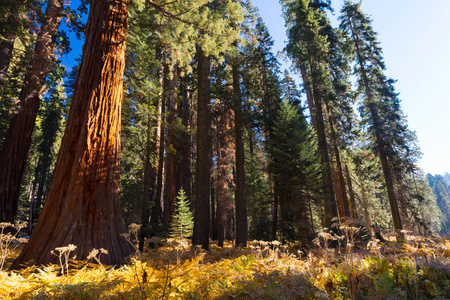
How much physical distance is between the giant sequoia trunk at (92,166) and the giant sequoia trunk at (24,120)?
546cm

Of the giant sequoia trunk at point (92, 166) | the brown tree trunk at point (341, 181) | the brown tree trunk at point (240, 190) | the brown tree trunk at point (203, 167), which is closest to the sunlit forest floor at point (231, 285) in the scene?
the giant sequoia trunk at point (92, 166)

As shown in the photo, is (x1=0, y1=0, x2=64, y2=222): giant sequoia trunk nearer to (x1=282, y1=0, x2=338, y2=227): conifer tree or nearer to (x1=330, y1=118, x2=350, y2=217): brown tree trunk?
(x1=282, y1=0, x2=338, y2=227): conifer tree

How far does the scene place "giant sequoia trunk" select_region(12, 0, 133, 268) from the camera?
337 centimetres

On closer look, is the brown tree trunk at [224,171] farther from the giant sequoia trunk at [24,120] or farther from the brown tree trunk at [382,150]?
the brown tree trunk at [382,150]

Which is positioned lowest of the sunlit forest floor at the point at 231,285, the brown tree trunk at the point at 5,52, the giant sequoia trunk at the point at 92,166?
the sunlit forest floor at the point at 231,285

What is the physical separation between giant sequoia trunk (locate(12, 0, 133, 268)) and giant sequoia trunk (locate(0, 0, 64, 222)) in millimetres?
5458

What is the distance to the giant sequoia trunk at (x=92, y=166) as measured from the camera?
3371 millimetres

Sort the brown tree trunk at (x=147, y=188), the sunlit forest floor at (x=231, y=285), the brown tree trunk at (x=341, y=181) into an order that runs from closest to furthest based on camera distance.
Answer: the sunlit forest floor at (x=231, y=285), the brown tree trunk at (x=147, y=188), the brown tree trunk at (x=341, y=181)

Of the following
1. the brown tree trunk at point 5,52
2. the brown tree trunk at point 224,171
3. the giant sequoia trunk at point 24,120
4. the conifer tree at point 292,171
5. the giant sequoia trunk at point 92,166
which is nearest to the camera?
the giant sequoia trunk at point 92,166

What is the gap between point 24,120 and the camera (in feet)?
26.2

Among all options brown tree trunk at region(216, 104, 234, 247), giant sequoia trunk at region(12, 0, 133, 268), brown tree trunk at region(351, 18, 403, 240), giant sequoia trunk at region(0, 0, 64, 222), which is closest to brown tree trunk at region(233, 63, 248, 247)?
brown tree trunk at region(216, 104, 234, 247)

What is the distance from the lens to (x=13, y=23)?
7.30 m

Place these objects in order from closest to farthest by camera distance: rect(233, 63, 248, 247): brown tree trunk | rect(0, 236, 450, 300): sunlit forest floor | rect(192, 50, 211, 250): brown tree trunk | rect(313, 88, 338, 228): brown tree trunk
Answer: rect(0, 236, 450, 300): sunlit forest floor < rect(192, 50, 211, 250): brown tree trunk < rect(233, 63, 248, 247): brown tree trunk < rect(313, 88, 338, 228): brown tree trunk

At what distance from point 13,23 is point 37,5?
1.11 metres
